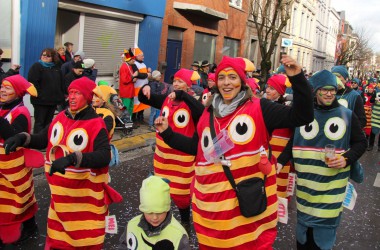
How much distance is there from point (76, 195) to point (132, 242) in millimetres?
819

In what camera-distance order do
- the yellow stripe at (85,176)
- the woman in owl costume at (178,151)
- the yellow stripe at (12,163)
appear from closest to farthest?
1. the yellow stripe at (85,176)
2. the yellow stripe at (12,163)
3. the woman in owl costume at (178,151)

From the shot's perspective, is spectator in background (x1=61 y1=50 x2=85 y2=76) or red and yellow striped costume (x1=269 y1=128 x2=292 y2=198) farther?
spectator in background (x1=61 y1=50 x2=85 y2=76)

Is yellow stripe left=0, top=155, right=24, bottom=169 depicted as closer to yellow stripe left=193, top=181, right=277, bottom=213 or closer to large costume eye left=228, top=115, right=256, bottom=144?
yellow stripe left=193, top=181, right=277, bottom=213

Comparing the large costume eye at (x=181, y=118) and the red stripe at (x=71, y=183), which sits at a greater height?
the large costume eye at (x=181, y=118)

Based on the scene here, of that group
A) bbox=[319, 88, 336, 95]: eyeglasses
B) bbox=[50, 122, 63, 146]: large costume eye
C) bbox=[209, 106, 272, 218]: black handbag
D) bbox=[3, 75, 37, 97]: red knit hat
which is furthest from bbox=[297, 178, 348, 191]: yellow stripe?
bbox=[3, 75, 37, 97]: red knit hat

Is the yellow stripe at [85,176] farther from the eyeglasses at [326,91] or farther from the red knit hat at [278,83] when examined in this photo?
the red knit hat at [278,83]

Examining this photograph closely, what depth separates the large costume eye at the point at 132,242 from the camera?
8.97ft

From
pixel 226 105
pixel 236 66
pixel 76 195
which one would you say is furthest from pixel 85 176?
pixel 236 66

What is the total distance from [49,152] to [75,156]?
1.38 feet

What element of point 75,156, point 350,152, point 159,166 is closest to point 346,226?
point 350,152

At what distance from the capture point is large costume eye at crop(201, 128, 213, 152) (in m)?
2.81

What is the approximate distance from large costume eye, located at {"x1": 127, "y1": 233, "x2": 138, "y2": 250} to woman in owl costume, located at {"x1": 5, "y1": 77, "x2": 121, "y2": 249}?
2.21ft

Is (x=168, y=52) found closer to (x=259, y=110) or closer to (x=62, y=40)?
(x=62, y=40)

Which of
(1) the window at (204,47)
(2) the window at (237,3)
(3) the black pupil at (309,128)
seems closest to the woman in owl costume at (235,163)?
(3) the black pupil at (309,128)
